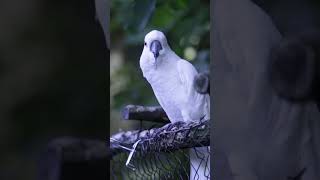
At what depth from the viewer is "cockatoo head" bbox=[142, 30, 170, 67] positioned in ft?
5.66

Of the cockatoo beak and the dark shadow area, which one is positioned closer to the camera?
the dark shadow area

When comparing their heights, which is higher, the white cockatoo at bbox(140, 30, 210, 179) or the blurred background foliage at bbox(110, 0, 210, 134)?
the blurred background foliage at bbox(110, 0, 210, 134)

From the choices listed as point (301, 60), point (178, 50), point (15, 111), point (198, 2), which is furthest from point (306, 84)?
point (178, 50)

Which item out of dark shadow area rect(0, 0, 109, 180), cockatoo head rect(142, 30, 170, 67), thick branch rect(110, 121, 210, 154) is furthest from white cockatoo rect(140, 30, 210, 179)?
dark shadow area rect(0, 0, 109, 180)

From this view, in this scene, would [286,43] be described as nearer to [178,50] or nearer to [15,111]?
[15,111]

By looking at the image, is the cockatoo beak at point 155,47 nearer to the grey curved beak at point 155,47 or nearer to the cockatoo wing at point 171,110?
the grey curved beak at point 155,47

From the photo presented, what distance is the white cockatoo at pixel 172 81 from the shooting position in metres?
1.64

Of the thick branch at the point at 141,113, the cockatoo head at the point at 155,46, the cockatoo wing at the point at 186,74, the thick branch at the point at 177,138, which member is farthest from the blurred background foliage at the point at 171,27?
the thick branch at the point at 177,138

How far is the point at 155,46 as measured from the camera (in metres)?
1.73

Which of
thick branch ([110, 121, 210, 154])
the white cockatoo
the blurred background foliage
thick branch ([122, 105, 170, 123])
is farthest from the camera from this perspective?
the blurred background foliage

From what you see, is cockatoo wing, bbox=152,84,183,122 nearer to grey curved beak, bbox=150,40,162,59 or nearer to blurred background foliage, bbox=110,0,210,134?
grey curved beak, bbox=150,40,162,59

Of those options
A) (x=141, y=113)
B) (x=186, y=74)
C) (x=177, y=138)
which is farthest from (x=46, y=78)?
(x=186, y=74)

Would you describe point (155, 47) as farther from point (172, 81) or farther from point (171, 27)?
point (171, 27)

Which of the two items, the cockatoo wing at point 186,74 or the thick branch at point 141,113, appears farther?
the cockatoo wing at point 186,74
